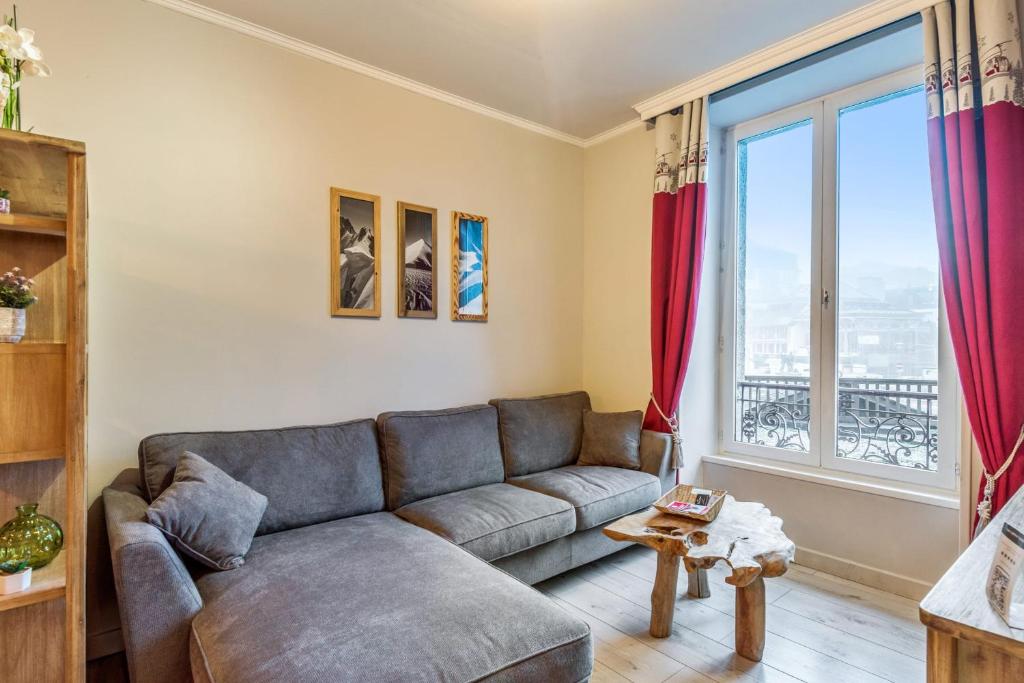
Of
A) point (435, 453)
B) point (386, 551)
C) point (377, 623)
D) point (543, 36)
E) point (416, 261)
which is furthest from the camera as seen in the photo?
point (416, 261)

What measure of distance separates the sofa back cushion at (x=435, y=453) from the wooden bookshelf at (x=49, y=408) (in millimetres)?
1226

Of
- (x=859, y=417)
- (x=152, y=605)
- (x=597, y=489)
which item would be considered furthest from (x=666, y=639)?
(x=152, y=605)

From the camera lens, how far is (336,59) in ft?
8.66

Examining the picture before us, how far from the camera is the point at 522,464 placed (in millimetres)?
2994

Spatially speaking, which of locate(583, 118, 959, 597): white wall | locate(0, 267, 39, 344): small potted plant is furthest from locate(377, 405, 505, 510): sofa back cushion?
locate(0, 267, 39, 344): small potted plant

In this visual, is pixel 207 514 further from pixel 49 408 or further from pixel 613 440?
pixel 613 440

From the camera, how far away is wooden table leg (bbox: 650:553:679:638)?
2115mm

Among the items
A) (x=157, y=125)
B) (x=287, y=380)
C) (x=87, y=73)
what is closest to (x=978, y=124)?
(x=287, y=380)

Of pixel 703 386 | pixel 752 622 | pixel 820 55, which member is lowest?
pixel 752 622

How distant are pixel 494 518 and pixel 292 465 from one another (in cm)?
90

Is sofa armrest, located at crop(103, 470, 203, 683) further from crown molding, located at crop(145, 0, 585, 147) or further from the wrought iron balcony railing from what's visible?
the wrought iron balcony railing

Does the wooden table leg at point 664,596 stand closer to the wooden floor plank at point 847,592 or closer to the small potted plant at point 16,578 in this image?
the wooden floor plank at point 847,592

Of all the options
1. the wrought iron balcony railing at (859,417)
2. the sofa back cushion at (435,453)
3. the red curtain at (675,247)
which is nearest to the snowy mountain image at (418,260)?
the sofa back cushion at (435,453)

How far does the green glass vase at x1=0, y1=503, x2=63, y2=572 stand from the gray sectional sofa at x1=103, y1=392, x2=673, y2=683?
0.15 metres
